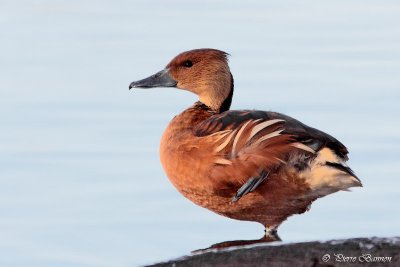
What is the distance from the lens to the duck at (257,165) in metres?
6.04

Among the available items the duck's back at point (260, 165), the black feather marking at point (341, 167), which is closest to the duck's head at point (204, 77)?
the duck's back at point (260, 165)

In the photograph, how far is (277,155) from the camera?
6.05 metres

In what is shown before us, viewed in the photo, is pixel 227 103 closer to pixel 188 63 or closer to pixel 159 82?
pixel 188 63

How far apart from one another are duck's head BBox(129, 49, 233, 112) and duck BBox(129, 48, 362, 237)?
815 millimetres

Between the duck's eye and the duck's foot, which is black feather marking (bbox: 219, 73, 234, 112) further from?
the duck's foot

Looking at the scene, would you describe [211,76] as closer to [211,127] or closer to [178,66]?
[178,66]

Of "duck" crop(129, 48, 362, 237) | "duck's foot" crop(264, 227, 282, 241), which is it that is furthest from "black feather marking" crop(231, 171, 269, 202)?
"duck's foot" crop(264, 227, 282, 241)

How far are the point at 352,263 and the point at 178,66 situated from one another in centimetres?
435

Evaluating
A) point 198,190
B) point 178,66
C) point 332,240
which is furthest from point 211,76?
point 332,240

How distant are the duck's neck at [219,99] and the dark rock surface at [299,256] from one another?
4032 millimetres

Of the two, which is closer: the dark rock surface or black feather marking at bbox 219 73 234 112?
the dark rock surface

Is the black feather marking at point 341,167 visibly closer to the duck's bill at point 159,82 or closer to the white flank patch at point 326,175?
the white flank patch at point 326,175

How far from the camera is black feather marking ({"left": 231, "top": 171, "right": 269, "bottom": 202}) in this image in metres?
5.94

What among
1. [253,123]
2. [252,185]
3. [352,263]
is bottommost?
[352,263]
